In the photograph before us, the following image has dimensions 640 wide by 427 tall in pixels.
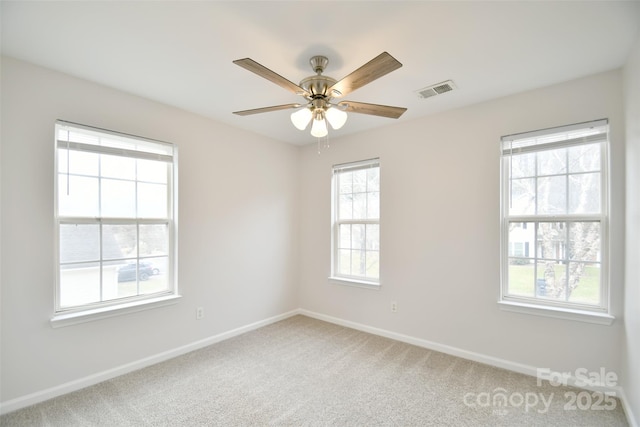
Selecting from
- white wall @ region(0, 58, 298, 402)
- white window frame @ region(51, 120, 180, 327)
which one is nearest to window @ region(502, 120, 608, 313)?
white wall @ region(0, 58, 298, 402)

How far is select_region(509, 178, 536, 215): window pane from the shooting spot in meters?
2.64

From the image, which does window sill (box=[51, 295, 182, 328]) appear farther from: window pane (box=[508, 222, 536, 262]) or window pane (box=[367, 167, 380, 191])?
window pane (box=[508, 222, 536, 262])

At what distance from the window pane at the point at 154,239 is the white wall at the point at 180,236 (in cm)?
17

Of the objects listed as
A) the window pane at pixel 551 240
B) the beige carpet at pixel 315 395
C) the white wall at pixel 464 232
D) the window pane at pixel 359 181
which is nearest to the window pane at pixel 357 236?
the white wall at pixel 464 232

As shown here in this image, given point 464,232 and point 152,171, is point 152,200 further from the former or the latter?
point 464,232

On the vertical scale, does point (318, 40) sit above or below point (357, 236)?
above

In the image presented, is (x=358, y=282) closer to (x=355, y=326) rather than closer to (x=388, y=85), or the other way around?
(x=355, y=326)

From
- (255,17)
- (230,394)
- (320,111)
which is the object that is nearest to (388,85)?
(320,111)

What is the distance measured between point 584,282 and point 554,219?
56cm

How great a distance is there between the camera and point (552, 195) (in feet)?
8.36

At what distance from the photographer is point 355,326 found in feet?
12.2

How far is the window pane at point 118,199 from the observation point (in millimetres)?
2564

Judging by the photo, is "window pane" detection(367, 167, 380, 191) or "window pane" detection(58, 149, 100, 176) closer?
"window pane" detection(58, 149, 100, 176)

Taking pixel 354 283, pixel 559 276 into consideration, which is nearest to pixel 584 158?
pixel 559 276
